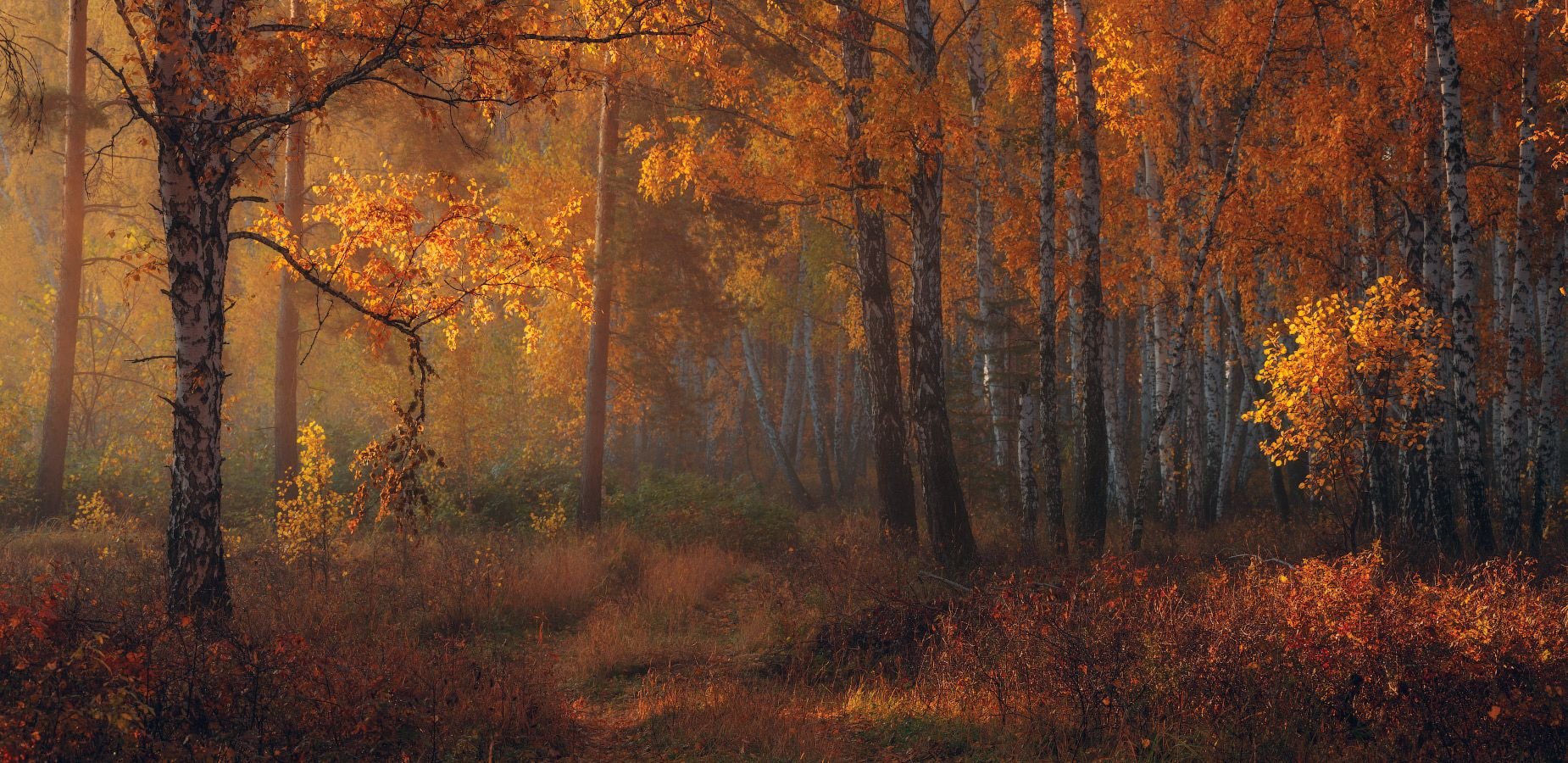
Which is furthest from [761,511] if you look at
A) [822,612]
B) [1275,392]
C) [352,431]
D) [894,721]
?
[352,431]

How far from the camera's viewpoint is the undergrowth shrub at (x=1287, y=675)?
18.5ft

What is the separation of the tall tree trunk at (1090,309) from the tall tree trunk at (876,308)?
223cm

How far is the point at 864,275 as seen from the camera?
12633 millimetres

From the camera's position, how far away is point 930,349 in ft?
39.3

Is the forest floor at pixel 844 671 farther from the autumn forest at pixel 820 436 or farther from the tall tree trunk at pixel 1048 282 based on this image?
the tall tree trunk at pixel 1048 282

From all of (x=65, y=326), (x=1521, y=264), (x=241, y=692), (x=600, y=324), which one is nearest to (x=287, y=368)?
(x=65, y=326)

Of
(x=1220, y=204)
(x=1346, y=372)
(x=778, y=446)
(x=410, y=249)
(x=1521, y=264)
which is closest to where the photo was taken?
(x=410, y=249)

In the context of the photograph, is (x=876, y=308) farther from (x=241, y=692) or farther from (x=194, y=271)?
(x=241, y=692)

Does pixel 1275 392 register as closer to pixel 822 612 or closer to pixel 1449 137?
pixel 1449 137

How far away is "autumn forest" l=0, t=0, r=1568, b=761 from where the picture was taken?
20.4ft

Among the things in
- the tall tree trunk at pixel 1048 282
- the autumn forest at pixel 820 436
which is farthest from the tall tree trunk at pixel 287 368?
the tall tree trunk at pixel 1048 282

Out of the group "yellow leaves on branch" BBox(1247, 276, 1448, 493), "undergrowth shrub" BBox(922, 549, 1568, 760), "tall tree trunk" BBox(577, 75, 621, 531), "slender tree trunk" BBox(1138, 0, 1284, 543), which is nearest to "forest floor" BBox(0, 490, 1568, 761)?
"undergrowth shrub" BBox(922, 549, 1568, 760)

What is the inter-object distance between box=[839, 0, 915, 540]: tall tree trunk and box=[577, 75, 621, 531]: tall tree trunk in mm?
5574

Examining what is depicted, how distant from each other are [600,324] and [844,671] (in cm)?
1013
